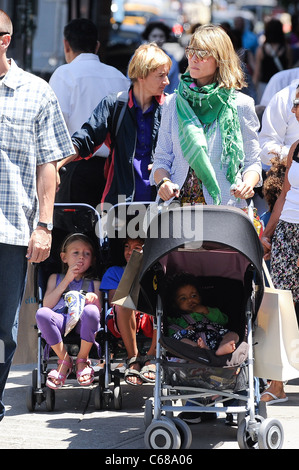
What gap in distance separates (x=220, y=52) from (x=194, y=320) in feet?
5.04

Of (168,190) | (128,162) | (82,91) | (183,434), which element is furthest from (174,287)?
(82,91)

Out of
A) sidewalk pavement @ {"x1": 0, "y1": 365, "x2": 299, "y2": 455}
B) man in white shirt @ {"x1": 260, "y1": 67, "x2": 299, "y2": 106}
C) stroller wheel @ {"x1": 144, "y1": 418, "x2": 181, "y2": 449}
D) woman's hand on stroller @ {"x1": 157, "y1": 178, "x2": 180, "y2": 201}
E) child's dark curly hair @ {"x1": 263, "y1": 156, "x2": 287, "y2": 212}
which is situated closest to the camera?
stroller wheel @ {"x1": 144, "y1": 418, "x2": 181, "y2": 449}

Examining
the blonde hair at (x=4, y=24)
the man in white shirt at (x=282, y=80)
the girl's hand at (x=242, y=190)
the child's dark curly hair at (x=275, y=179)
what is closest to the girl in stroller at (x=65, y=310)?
the girl's hand at (x=242, y=190)

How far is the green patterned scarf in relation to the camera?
17.3ft

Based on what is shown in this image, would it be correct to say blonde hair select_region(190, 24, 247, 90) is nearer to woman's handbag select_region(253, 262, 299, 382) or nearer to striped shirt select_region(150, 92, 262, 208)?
striped shirt select_region(150, 92, 262, 208)

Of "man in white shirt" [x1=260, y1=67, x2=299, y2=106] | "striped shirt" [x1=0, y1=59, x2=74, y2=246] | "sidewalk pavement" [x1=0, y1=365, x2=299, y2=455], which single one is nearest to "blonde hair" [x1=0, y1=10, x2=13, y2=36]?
"striped shirt" [x1=0, y1=59, x2=74, y2=246]

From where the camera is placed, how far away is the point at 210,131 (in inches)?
213

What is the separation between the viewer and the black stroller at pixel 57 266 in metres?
5.82

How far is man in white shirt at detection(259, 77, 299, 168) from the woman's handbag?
6.58ft

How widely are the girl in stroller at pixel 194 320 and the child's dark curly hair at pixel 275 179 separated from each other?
1547 mm

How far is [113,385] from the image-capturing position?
6.12m

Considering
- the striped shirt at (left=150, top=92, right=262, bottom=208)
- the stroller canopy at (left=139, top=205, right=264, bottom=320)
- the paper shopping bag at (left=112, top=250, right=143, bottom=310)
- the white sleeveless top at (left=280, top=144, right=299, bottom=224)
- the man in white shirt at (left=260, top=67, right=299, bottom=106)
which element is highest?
the man in white shirt at (left=260, top=67, right=299, bottom=106)

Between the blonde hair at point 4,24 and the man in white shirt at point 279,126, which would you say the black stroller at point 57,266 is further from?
the man in white shirt at point 279,126
